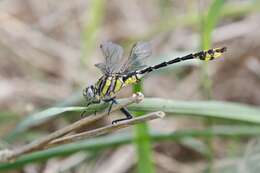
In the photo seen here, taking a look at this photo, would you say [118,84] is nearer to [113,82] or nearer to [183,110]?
A: [113,82]

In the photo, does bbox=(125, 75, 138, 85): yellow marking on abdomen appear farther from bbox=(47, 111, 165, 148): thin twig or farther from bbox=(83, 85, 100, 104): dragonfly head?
bbox=(47, 111, 165, 148): thin twig

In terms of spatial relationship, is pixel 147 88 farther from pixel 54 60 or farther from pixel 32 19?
pixel 32 19

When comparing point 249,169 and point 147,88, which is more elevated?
point 147,88

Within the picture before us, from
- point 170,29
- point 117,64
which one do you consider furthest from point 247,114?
point 170,29

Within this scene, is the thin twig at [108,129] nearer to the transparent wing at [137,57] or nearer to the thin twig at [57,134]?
the thin twig at [57,134]

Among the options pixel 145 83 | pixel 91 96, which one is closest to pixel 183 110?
pixel 91 96

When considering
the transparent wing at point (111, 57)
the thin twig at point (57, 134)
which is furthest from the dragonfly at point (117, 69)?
the thin twig at point (57, 134)
